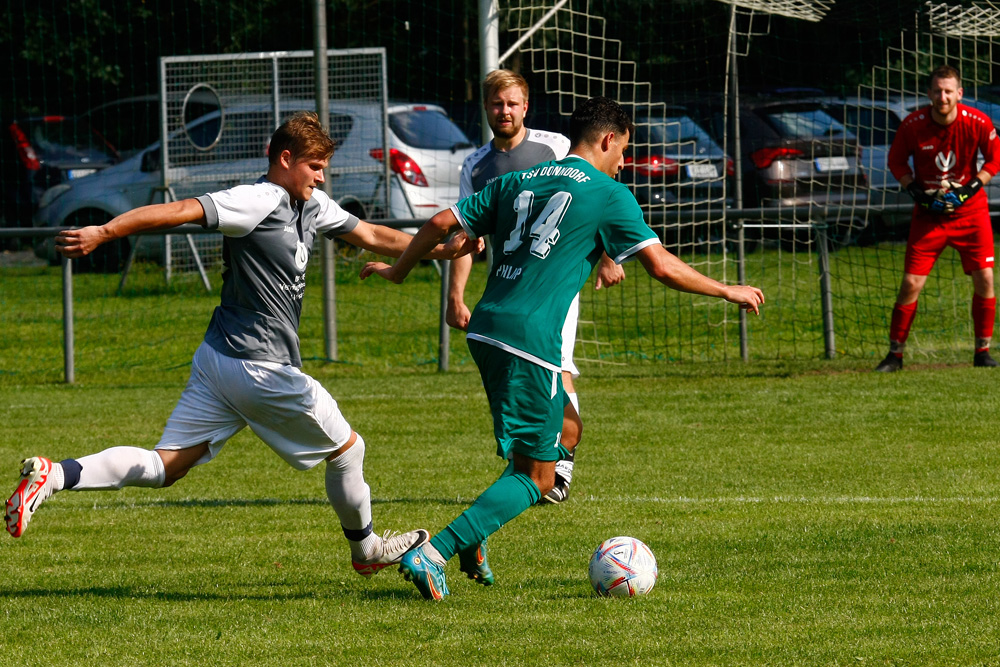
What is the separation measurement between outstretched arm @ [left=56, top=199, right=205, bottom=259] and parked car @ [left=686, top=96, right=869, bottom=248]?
9233 mm

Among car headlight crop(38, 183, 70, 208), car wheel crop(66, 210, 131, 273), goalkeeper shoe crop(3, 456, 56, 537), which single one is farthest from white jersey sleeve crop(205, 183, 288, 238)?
car headlight crop(38, 183, 70, 208)

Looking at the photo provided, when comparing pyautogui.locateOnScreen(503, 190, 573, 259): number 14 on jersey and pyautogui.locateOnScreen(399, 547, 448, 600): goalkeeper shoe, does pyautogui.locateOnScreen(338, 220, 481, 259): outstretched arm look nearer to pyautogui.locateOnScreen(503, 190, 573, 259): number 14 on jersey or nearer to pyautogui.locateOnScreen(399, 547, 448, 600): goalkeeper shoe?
pyautogui.locateOnScreen(503, 190, 573, 259): number 14 on jersey

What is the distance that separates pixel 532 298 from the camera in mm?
4910

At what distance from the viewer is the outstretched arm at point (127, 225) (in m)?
4.48

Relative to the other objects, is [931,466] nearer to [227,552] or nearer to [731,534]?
[731,534]

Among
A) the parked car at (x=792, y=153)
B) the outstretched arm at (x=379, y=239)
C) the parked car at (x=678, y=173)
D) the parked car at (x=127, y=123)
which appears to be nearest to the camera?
the outstretched arm at (x=379, y=239)

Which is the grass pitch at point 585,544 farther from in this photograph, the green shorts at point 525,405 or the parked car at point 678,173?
the parked car at point 678,173

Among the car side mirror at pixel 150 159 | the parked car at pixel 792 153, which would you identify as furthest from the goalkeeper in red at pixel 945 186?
the car side mirror at pixel 150 159

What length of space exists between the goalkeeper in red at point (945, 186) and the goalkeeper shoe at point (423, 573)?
6.59m

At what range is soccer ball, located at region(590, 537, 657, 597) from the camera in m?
4.81

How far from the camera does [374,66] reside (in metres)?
15.6

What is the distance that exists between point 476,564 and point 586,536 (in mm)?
1076

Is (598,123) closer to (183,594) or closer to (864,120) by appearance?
(183,594)

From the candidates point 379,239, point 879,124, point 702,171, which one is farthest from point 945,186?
point 379,239
